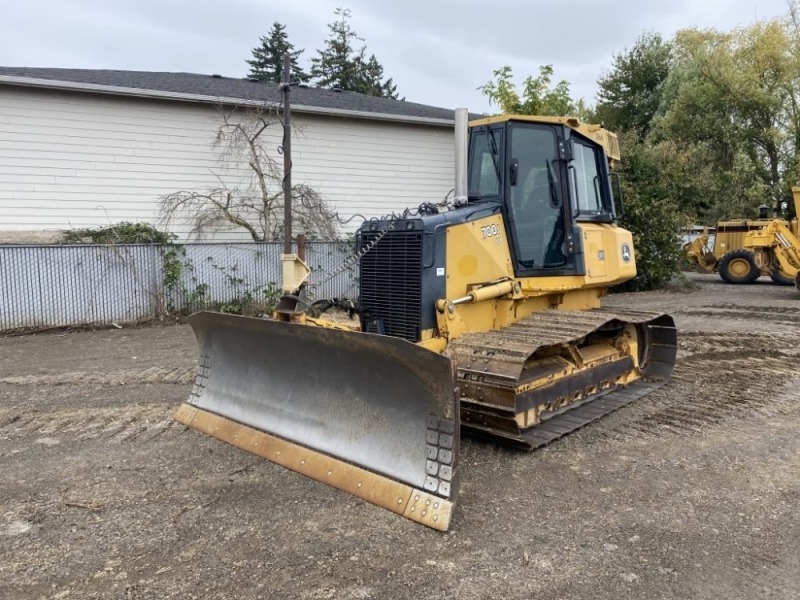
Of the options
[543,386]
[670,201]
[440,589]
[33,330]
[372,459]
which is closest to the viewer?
[440,589]

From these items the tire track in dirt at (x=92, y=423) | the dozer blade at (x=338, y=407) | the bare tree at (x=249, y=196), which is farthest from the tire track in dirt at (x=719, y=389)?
the bare tree at (x=249, y=196)

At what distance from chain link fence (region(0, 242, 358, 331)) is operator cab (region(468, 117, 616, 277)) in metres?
4.50

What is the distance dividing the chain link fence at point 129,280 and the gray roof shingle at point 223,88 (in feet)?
11.3

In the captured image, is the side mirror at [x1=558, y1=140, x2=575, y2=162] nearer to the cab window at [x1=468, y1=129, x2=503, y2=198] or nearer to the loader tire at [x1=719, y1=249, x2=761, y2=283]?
the cab window at [x1=468, y1=129, x2=503, y2=198]

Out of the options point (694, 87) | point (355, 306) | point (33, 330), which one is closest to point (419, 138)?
point (33, 330)

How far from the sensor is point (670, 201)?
1706cm

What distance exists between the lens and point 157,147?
12805 mm

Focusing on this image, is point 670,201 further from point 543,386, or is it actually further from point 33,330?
point 33,330

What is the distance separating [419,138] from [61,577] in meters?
13.5

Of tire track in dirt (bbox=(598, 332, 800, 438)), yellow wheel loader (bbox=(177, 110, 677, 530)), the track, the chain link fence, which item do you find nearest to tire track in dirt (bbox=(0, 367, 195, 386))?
yellow wheel loader (bbox=(177, 110, 677, 530))

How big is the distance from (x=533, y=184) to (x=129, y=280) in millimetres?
8202

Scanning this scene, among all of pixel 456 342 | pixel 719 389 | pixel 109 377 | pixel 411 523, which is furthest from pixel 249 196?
pixel 411 523

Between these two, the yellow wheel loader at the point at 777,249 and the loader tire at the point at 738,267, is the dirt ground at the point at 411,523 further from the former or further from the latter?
the loader tire at the point at 738,267

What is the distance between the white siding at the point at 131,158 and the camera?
1173 centimetres
